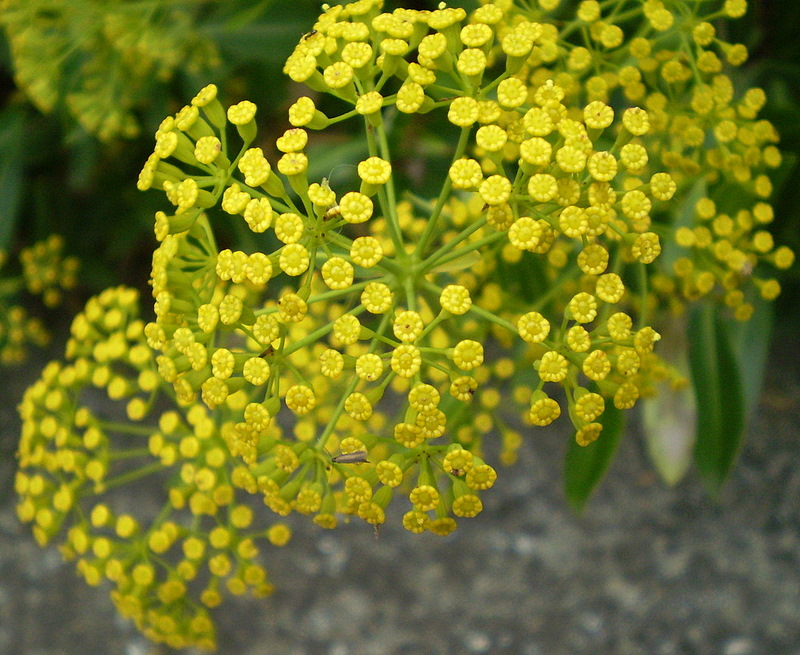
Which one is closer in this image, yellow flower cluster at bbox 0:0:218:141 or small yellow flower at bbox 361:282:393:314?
small yellow flower at bbox 361:282:393:314

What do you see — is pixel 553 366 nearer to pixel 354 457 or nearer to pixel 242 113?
pixel 354 457

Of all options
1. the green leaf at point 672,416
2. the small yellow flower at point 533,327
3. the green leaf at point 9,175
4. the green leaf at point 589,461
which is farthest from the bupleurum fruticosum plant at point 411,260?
the green leaf at point 9,175

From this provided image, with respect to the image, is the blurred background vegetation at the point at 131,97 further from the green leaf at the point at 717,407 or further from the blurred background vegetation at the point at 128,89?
the green leaf at the point at 717,407

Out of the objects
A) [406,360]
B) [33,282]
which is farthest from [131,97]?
[406,360]

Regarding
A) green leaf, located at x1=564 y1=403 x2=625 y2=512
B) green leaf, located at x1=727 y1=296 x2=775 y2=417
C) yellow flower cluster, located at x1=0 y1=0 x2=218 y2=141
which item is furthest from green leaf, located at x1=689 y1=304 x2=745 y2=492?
yellow flower cluster, located at x1=0 y1=0 x2=218 y2=141

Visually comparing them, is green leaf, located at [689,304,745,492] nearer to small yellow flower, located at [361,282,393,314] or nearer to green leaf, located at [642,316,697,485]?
green leaf, located at [642,316,697,485]

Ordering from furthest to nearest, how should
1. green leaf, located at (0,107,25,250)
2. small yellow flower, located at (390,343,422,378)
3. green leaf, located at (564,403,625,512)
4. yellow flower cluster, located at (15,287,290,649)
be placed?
green leaf, located at (0,107,25,250)
green leaf, located at (564,403,625,512)
yellow flower cluster, located at (15,287,290,649)
small yellow flower, located at (390,343,422,378)
